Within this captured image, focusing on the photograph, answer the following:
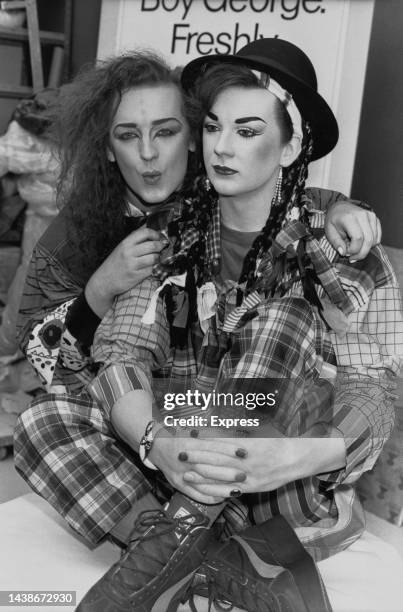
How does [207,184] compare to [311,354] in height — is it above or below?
above

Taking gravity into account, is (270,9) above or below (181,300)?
above

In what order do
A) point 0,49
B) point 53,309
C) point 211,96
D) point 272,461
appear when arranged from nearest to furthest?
point 272,461
point 211,96
point 53,309
point 0,49

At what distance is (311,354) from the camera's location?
1.46 m

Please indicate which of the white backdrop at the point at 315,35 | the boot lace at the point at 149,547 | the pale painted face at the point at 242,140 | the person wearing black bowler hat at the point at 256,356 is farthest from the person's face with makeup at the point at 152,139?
the boot lace at the point at 149,547

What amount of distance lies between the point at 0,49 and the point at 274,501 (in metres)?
2.58

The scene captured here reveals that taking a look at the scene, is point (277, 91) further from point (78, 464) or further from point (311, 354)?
point (78, 464)

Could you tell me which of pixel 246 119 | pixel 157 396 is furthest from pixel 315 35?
pixel 157 396

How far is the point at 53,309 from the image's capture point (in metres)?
1.88

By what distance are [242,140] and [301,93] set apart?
15cm

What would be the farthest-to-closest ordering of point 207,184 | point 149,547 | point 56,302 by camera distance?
point 56,302 → point 207,184 → point 149,547

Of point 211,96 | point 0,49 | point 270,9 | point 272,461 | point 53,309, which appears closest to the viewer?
point 272,461

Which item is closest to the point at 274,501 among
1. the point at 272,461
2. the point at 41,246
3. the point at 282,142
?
the point at 272,461

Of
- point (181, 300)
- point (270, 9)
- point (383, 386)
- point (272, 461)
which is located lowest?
point (272, 461)

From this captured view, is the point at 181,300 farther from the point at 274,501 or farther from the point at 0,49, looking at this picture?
the point at 0,49
